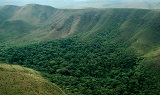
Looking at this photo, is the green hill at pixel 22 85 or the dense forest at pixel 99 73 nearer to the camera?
the green hill at pixel 22 85

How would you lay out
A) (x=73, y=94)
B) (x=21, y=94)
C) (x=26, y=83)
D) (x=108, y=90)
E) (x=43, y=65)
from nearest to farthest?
(x=21, y=94)
(x=26, y=83)
(x=73, y=94)
(x=108, y=90)
(x=43, y=65)

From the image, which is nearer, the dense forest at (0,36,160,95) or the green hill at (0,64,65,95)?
the green hill at (0,64,65,95)

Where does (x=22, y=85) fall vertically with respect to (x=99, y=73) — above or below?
below

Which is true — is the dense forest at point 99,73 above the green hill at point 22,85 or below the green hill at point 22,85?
above

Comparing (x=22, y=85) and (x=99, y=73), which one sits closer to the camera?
(x=22, y=85)

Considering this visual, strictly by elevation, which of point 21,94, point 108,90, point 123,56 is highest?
point 123,56

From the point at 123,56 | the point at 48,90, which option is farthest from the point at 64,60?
the point at 48,90

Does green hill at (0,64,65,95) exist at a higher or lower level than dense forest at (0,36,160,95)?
lower

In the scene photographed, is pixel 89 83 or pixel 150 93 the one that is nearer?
pixel 150 93

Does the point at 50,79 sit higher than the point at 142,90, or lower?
lower

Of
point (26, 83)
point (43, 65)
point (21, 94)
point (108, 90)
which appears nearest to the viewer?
point (21, 94)

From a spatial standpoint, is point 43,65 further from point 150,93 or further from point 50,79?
point 150,93
